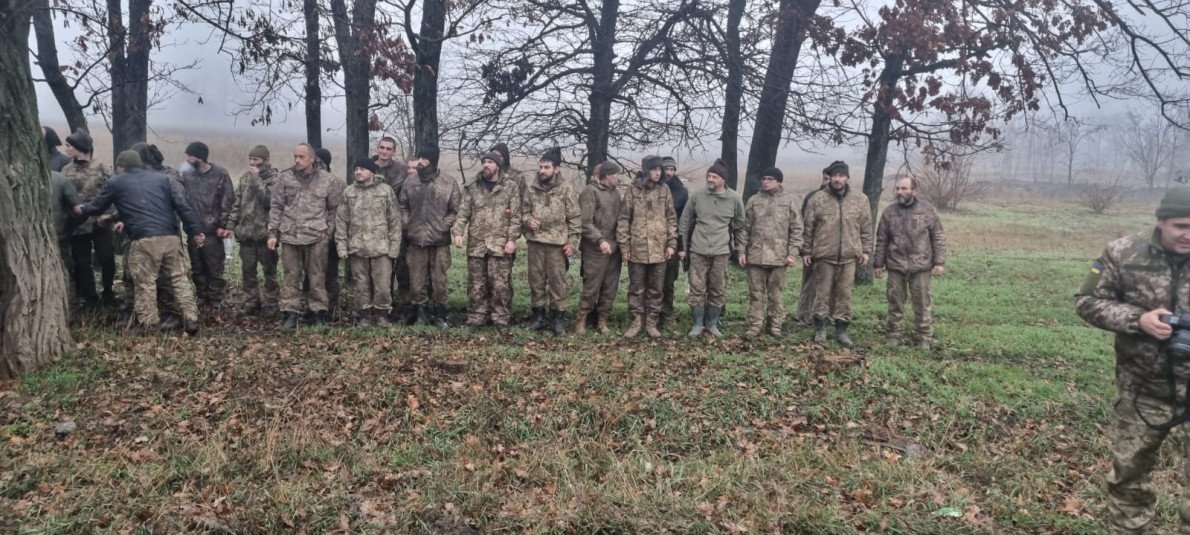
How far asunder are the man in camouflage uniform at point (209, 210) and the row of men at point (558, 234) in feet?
0.08

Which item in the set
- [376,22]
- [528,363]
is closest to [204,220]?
[376,22]

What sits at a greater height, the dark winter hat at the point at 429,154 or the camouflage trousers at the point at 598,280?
the dark winter hat at the point at 429,154

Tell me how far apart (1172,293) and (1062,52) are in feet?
29.6

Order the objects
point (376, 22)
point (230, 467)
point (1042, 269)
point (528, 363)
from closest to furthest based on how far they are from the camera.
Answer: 1. point (230, 467)
2. point (528, 363)
3. point (376, 22)
4. point (1042, 269)

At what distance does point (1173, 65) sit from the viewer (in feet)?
35.1

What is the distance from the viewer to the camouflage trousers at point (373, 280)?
838 centimetres

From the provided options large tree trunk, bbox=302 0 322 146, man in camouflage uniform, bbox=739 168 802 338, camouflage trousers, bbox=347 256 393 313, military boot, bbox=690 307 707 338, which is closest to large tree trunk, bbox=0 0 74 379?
camouflage trousers, bbox=347 256 393 313

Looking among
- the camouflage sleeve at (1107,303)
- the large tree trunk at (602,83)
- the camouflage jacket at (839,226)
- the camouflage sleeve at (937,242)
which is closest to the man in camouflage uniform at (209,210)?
the large tree trunk at (602,83)

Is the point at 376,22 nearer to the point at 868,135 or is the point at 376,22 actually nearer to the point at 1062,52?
the point at 868,135

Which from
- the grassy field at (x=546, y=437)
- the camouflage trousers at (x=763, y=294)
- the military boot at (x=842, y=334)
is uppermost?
the camouflage trousers at (x=763, y=294)

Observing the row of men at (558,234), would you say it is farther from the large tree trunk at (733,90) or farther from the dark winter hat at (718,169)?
the large tree trunk at (733,90)

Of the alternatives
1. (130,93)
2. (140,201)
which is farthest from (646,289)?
(130,93)

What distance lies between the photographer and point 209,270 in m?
8.95

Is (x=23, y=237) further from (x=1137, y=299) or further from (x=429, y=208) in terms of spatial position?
(x=1137, y=299)
